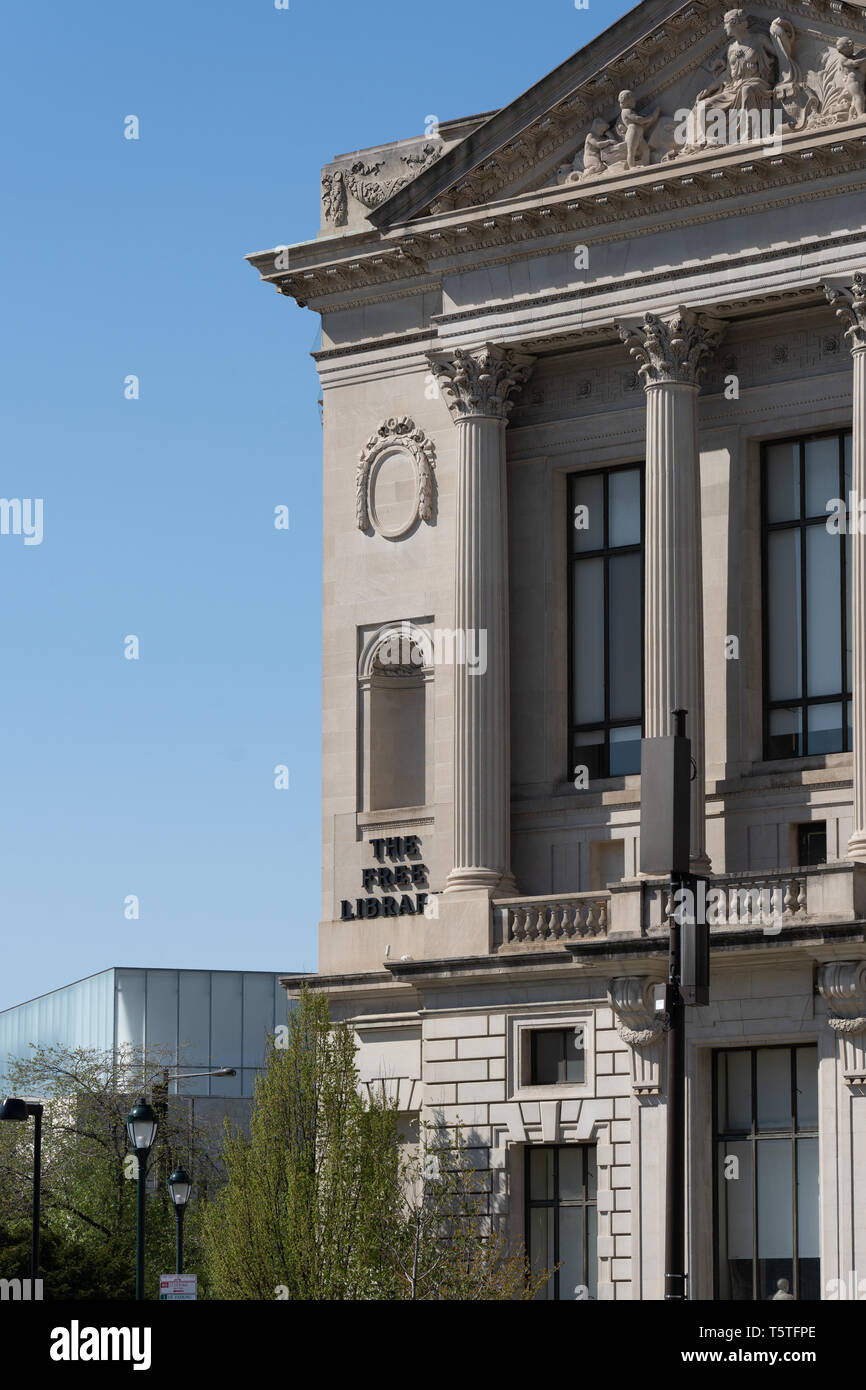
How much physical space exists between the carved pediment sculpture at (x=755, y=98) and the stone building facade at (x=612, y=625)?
8cm

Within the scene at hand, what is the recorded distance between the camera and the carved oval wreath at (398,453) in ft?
170

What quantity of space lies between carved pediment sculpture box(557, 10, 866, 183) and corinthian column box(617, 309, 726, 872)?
3.37 meters

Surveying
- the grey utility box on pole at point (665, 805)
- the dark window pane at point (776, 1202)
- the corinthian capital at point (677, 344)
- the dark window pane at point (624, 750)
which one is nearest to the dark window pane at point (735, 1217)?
the dark window pane at point (776, 1202)

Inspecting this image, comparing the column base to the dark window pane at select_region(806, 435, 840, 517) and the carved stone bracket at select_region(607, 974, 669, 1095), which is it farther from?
the dark window pane at select_region(806, 435, 840, 517)

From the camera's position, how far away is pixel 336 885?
A: 52.0 metres

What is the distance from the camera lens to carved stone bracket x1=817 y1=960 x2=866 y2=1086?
42.5 metres

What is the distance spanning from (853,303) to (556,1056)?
1527 centimetres

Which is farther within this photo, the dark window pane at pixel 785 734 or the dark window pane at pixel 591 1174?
the dark window pane at pixel 785 734

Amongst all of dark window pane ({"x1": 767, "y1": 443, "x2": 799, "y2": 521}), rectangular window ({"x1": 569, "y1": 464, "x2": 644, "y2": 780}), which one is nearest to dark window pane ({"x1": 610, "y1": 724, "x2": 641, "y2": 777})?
rectangular window ({"x1": 569, "y1": 464, "x2": 644, "y2": 780})

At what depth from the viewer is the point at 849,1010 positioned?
140 ft

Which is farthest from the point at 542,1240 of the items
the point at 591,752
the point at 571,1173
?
the point at 591,752

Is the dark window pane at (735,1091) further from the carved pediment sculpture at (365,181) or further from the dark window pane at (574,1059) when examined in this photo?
the carved pediment sculpture at (365,181)
